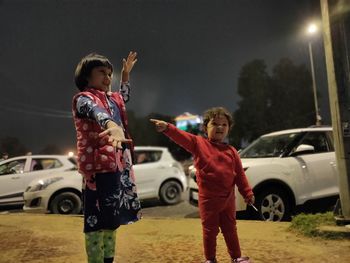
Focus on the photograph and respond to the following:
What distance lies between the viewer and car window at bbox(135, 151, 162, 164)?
10336 mm

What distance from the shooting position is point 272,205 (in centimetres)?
683

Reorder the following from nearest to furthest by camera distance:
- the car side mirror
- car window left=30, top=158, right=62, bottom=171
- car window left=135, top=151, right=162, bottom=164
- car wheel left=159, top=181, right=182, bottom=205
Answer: the car side mirror → car window left=135, top=151, right=162, bottom=164 → car wheel left=159, top=181, right=182, bottom=205 → car window left=30, top=158, right=62, bottom=171

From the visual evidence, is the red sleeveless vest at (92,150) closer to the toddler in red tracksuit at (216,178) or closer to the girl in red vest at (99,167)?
the girl in red vest at (99,167)

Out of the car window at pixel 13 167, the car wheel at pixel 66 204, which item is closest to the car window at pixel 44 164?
the car window at pixel 13 167

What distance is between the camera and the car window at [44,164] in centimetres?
1093

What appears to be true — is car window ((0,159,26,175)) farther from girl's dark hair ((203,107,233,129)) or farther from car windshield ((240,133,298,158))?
girl's dark hair ((203,107,233,129))

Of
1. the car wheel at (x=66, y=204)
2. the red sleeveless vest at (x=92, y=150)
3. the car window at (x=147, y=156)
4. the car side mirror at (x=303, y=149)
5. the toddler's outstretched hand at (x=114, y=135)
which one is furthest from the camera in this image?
the car window at (x=147, y=156)

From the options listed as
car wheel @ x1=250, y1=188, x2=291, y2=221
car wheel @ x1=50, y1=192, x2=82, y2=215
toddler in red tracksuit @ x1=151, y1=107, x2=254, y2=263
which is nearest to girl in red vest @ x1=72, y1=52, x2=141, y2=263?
toddler in red tracksuit @ x1=151, y1=107, x2=254, y2=263

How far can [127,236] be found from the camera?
17.9 feet

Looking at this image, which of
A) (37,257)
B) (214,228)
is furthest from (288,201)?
(37,257)

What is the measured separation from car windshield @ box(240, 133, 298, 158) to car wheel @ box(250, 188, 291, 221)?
763 mm

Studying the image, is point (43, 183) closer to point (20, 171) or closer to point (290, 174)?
point (20, 171)

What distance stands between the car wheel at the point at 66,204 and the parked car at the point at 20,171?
1554 millimetres

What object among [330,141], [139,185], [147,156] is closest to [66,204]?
[139,185]
